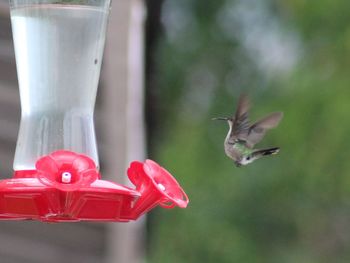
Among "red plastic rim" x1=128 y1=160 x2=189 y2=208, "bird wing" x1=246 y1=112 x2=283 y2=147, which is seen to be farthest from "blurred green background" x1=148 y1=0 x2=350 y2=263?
"red plastic rim" x1=128 y1=160 x2=189 y2=208

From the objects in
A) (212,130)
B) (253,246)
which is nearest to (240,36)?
(212,130)

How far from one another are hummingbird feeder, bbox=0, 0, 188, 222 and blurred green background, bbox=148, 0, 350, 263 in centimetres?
355

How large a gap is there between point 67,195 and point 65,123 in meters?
0.64

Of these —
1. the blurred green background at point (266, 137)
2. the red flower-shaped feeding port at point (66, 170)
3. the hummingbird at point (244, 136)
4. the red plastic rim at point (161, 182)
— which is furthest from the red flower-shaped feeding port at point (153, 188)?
the blurred green background at point (266, 137)

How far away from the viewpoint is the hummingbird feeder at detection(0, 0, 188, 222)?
3.96m

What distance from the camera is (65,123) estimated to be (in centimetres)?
452

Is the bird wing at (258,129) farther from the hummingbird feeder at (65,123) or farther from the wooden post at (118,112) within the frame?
the wooden post at (118,112)

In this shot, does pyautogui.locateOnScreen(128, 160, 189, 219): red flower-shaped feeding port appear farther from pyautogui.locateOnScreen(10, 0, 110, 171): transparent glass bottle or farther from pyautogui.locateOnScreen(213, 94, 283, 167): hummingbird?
pyautogui.locateOnScreen(213, 94, 283, 167): hummingbird

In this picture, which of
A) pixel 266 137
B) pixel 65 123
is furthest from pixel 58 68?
pixel 266 137

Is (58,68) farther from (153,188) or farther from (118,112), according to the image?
(118,112)

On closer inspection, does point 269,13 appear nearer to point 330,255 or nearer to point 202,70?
point 202,70

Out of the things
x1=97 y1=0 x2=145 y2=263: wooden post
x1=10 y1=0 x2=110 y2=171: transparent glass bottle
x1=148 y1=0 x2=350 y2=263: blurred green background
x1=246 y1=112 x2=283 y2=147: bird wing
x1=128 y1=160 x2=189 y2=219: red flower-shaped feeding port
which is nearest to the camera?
x1=128 y1=160 x2=189 y2=219: red flower-shaped feeding port

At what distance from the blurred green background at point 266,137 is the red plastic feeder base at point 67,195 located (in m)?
4.08

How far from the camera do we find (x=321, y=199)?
8.52m
